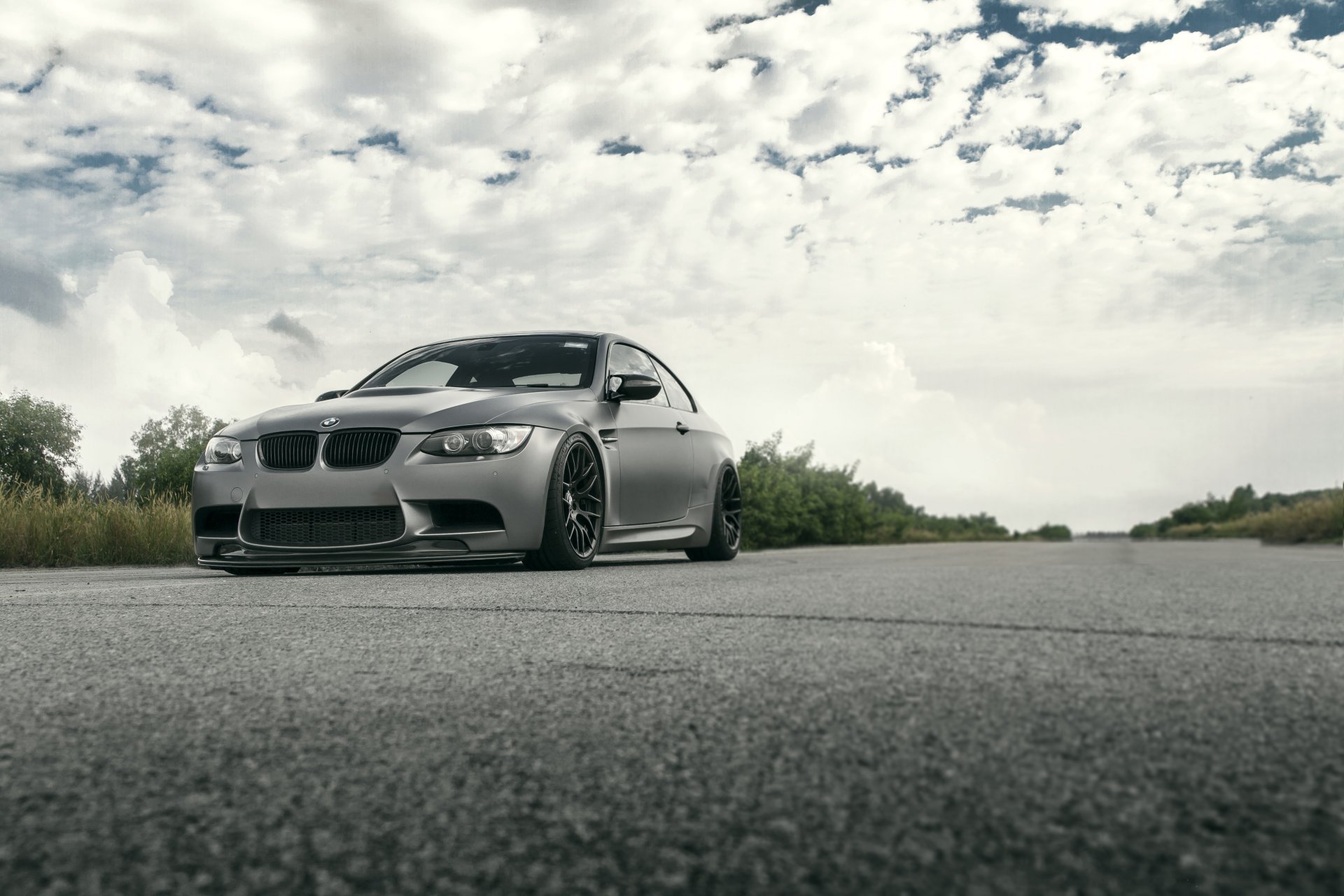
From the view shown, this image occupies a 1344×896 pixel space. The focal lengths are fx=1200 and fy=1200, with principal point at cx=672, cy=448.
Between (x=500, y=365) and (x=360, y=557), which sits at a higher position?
(x=500, y=365)

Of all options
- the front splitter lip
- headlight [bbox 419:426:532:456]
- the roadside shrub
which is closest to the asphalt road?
A: the front splitter lip

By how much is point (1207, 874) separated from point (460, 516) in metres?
5.58

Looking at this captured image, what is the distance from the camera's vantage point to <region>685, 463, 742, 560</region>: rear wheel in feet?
30.0

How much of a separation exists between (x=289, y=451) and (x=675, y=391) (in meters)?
3.27

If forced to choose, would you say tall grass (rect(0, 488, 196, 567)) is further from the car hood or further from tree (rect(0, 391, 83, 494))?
tree (rect(0, 391, 83, 494))

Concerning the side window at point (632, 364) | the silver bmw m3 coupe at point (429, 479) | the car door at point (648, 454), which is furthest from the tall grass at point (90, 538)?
the car door at point (648, 454)

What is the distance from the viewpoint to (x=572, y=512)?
23.2 feet

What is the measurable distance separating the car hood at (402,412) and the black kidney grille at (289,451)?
0.05 metres

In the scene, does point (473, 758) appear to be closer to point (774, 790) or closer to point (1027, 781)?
point (774, 790)

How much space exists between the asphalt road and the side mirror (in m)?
3.97

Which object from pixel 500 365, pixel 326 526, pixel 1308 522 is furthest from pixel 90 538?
pixel 1308 522

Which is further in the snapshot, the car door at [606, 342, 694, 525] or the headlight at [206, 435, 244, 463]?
the car door at [606, 342, 694, 525]

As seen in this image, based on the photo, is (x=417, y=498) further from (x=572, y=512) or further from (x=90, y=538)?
(x=90, y=538)

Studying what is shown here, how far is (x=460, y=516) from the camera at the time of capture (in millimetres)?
6656
